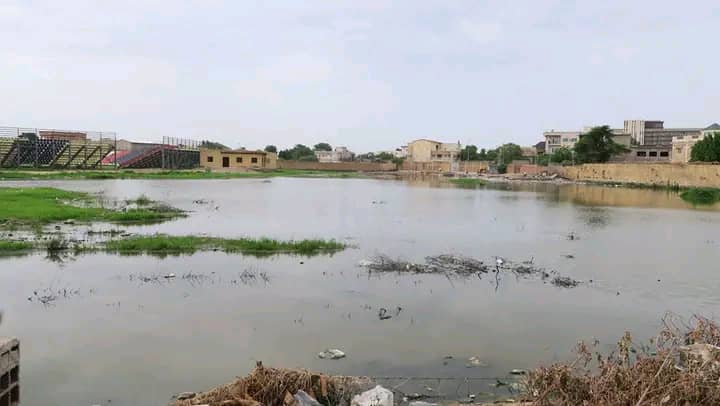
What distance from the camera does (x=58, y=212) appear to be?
20.5 m

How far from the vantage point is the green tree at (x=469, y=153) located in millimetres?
125438

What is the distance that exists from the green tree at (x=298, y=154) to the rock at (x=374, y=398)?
11055cm

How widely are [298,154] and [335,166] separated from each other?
3125 cm

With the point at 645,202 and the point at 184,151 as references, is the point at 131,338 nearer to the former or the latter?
the point at 645,202

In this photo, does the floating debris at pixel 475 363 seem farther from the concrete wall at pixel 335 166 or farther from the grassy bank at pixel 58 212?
the concrete wall at pixel 335 166

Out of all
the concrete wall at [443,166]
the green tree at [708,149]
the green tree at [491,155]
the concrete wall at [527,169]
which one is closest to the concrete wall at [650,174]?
the green tree at [708,149]

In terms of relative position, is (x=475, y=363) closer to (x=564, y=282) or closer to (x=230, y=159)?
(x=564, y=282)

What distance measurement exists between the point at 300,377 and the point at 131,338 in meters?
3.83

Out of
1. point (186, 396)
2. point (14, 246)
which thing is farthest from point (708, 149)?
point (186, 396)

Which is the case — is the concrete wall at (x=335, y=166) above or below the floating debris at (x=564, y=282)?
above

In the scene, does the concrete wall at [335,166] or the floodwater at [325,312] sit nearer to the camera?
the floodwater at [325,312]

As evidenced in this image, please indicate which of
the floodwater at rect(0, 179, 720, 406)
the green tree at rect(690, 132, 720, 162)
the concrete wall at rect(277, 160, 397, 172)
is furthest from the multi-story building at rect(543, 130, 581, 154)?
the floodwater at rect(0, 179, 720, 406)

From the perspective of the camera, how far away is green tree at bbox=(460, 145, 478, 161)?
4938 inches

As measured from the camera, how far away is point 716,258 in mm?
15828
